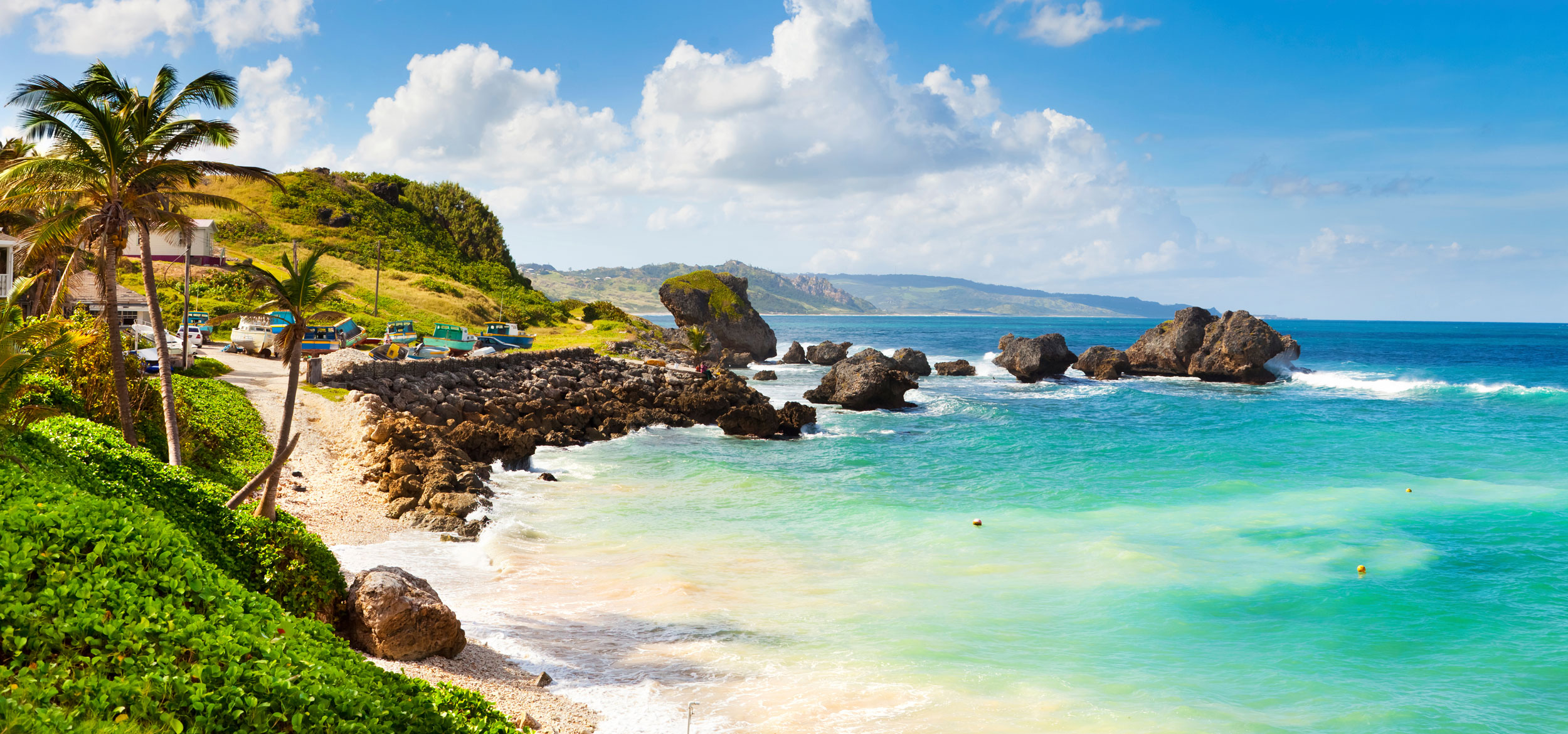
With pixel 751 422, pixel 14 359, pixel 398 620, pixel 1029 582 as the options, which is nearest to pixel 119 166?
pixel 14 359

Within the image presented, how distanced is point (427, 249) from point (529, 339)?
5718 cm

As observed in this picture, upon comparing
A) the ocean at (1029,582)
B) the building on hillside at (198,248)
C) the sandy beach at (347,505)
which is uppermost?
the building on hillside at (198,248)

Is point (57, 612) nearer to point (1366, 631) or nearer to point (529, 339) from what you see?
point (1366, 631)

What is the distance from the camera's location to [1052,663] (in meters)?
14.9

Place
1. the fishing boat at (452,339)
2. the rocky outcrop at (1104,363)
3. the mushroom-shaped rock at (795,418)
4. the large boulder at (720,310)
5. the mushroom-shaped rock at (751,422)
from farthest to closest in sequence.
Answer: the large boulder at (720,310) → the rocky outcrop at (1104,363) → the fishing boat at (452,339) → the mushroom-shaped rock at (795,418) → the mushroom-shaped rock at (751,422)

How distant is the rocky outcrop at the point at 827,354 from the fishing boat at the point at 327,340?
42598 millimetres

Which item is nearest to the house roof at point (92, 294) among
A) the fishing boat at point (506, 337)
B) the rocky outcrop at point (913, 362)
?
the fishing boat at point (506, 337)

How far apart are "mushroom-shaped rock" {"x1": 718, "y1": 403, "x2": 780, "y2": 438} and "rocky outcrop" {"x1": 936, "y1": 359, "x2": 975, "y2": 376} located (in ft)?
118

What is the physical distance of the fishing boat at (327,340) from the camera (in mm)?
41000

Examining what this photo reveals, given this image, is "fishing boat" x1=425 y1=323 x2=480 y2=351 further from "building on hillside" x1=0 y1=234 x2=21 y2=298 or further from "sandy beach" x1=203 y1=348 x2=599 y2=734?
"building on hillside" x1=0 y1=234 x2=21 y2=298

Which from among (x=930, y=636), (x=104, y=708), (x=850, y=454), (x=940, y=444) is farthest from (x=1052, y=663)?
(x=940, y=444)

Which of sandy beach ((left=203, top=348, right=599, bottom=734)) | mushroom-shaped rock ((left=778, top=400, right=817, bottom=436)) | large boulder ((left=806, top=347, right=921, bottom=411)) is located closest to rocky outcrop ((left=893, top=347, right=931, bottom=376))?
large boulder ((left=806, top=347, right=921, bottom=411))

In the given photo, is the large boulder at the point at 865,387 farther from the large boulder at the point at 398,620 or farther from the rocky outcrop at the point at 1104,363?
the large boulder at the point at 398,620

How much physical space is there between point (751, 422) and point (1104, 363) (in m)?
40.5
